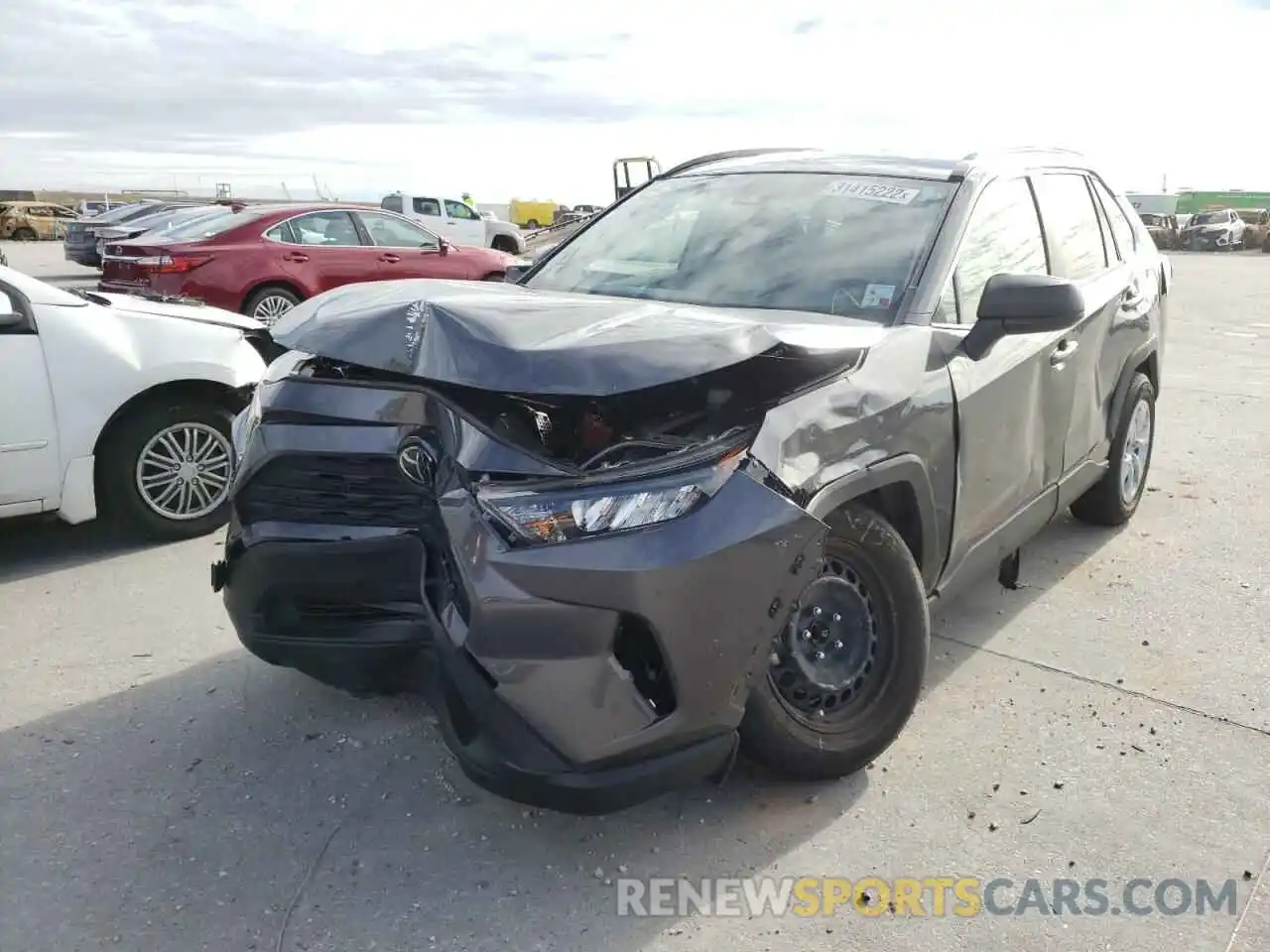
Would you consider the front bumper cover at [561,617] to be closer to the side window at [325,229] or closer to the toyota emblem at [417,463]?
the toyota emblem at [417,463]

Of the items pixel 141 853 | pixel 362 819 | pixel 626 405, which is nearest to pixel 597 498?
pixel 626 405

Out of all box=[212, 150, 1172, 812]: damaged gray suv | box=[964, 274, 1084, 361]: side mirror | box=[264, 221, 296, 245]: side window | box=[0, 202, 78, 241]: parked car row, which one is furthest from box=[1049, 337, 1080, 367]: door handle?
box=[0, 202, 78, 241]: parked car row

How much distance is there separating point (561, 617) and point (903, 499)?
1.28m

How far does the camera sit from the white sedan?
477cm

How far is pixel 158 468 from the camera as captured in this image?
525 centimetres

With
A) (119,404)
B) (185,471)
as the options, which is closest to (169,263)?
(185,471)

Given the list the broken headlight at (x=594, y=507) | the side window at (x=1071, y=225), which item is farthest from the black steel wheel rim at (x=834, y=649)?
the side window at (x=1071, y=225)

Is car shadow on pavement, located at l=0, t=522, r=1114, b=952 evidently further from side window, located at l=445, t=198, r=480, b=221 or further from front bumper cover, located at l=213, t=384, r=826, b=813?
side window, located at l=445, t=198, r=480, b=221

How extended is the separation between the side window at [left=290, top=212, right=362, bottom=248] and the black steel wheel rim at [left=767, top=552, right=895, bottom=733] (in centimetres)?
1066

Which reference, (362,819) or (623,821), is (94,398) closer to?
(362,819)

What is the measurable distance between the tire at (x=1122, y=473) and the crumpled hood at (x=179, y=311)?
4.16 m

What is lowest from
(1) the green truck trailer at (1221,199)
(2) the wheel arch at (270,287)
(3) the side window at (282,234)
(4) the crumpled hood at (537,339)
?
(1) the green truck trailer at (1221,199)

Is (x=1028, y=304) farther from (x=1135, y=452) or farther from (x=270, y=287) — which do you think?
(x=270, y=287)

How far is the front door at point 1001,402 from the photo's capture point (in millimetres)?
3453
